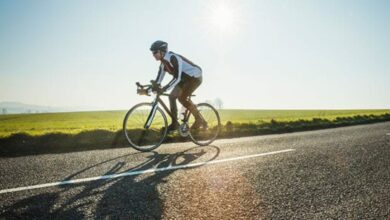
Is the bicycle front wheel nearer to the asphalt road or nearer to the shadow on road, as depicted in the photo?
the asphalt road

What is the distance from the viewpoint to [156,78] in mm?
8047

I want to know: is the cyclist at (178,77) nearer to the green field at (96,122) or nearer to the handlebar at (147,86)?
the handlebar at (147,86)

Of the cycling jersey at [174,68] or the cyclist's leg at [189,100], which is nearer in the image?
the cycling jersey at [174,68]

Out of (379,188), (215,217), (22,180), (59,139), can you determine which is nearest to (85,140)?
(59,139)

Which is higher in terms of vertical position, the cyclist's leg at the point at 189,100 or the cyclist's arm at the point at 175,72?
the cyclist's arm at the point at 175,72

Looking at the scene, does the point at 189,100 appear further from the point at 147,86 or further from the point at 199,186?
the point at 199,186

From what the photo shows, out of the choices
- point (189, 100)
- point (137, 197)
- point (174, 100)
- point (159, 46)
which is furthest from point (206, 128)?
point (137, 197)

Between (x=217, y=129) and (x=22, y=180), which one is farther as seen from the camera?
(x=217, y=129)

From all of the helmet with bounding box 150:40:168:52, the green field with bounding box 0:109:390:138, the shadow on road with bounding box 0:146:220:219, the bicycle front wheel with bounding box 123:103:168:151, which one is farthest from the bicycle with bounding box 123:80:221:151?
the shadow on road with bounding box 0:146:220:219

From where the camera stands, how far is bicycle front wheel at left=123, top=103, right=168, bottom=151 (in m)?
7.77

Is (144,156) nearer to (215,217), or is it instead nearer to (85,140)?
(85,140)

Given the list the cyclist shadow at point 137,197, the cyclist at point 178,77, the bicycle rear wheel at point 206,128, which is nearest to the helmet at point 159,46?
the cyclist at point 178,77

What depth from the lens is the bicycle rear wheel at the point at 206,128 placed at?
8.85 meters

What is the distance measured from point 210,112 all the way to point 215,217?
21.6 ft
